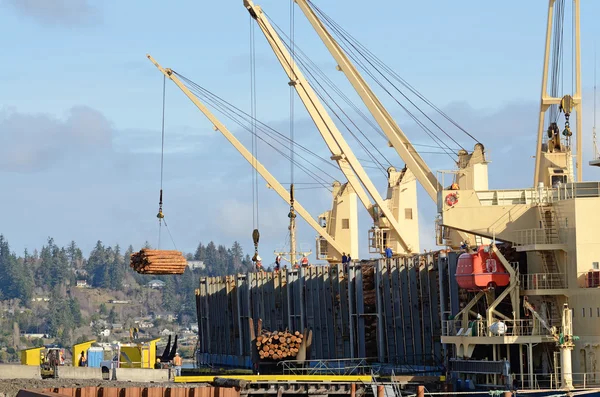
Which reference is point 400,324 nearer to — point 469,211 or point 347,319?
point 347,319

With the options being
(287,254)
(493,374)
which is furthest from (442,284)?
(287,254)

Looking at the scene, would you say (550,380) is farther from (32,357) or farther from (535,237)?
(32,357)

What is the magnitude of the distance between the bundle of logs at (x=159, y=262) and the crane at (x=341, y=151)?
20920 millimetres

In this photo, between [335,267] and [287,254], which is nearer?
[335,267]

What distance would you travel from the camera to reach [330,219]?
4449 inches

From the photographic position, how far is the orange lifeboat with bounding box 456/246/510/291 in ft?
183

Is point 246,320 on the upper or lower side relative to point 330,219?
lower

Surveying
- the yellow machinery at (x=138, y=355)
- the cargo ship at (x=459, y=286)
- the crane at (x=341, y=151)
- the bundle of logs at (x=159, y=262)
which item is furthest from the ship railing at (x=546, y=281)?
the crane at (x=341, y=151)

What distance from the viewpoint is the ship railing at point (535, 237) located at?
56.9 metres

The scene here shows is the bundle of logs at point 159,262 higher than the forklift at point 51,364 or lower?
higher

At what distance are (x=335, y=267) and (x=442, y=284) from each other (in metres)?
16.0

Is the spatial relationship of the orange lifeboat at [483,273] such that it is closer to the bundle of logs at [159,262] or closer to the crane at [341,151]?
the bundle of logs at [159,262]

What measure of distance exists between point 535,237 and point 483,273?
9.25ft

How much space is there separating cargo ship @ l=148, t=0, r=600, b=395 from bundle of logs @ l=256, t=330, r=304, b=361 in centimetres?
43
